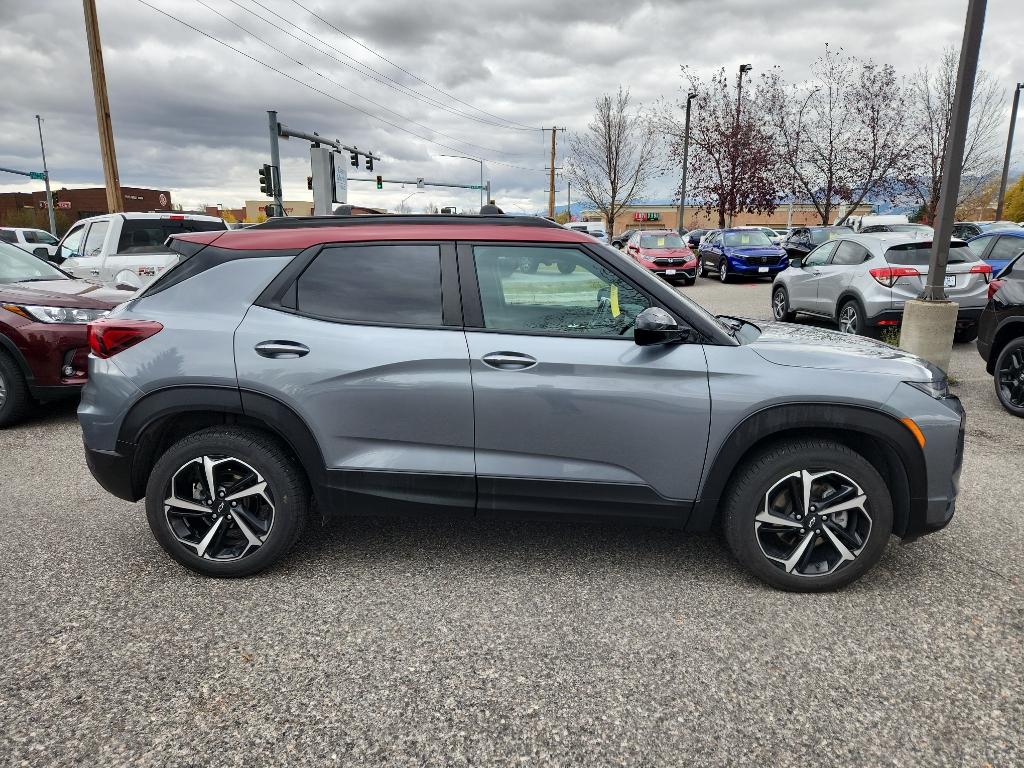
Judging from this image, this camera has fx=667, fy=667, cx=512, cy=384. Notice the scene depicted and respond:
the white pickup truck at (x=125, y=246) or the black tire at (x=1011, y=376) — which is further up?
the white pickup truck at (x=125, y=246)

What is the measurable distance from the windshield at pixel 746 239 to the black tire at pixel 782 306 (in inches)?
334

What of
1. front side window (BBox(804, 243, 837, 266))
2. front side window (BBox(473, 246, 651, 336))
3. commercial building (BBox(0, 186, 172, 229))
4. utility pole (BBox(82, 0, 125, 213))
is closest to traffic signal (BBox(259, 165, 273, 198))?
utility pole (BBox(82, 0, 125, 213))

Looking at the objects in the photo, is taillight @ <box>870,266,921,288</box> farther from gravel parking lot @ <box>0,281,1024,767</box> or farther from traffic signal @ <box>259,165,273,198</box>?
traffic signal @ <box>259,165,273,198</box>

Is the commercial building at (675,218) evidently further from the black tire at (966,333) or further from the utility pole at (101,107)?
the black tire at (966,333)

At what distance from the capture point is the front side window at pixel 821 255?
10972 millimetres

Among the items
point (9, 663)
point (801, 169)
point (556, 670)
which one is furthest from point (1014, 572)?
point (801, 169)

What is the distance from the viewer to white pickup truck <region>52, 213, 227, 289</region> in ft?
30.7

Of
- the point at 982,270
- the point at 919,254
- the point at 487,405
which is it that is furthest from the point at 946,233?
the point at 487,405

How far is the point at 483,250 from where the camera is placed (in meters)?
3.12

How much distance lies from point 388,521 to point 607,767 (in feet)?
7.11

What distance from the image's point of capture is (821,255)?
1139 centimetres

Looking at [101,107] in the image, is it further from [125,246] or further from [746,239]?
[746,239]

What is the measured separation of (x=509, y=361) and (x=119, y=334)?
1.84 meters

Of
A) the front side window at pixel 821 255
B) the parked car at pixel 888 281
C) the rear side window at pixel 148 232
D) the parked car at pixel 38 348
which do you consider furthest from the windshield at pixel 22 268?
the front side window at pixel 821 255
